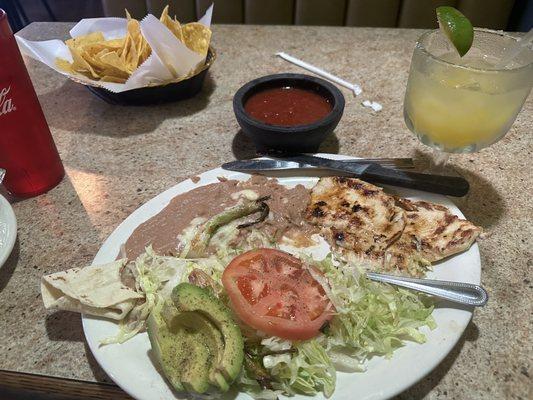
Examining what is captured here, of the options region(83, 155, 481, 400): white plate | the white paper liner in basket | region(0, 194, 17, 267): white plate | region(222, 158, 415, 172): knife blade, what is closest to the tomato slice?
region(83, 155, 481, 400): white plate

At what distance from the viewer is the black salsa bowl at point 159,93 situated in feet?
6.34

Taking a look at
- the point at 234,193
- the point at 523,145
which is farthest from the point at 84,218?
the point at 523,145

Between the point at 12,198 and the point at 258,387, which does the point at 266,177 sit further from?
the point at 12,198

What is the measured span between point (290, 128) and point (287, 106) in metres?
0.21

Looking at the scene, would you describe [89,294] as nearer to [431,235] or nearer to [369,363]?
[369,363]

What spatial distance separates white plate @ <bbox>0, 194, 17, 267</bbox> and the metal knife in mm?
678

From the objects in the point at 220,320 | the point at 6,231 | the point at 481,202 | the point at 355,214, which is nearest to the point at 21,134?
the point at 6,231

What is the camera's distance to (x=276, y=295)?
102cm

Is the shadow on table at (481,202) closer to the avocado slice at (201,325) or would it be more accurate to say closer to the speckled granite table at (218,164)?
the speckled granite table at (218,164)

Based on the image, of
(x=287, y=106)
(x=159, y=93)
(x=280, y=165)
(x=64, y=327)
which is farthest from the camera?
(x=159, y=93)

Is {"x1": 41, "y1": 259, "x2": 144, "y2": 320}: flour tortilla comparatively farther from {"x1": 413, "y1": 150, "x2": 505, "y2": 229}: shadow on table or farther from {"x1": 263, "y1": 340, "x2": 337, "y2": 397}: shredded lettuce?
{"x1": 413, "y1": 150, "x2": 505, "y2": 229}: shadow on table

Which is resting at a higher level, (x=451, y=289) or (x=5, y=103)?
(x=5, y=103)

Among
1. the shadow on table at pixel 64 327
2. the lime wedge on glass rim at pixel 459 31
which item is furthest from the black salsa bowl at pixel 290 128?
the shadow on table at pixel 64 327

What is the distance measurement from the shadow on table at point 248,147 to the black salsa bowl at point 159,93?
0.36 m
